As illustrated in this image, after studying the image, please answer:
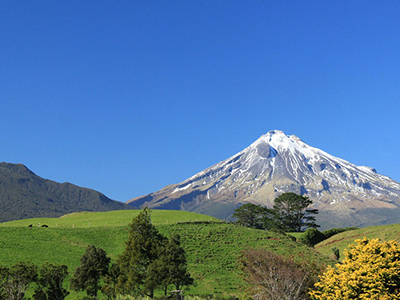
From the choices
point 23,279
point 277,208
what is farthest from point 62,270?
point 277,208

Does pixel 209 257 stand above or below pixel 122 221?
below

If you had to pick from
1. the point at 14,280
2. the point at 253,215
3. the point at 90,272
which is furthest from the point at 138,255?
the point at 253,215

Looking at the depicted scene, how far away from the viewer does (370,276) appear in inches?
996

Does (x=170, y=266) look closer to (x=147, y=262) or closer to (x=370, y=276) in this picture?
(x=147, y=262)

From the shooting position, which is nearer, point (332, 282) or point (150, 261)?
point (332, 282)

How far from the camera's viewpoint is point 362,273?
25.6m

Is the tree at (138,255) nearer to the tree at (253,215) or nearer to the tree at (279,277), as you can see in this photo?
the tree at (279,277)

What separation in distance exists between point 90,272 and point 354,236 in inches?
2362

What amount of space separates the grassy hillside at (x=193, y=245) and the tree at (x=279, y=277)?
9.81 m

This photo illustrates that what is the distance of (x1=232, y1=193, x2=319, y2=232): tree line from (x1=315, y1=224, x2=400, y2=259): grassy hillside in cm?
3418

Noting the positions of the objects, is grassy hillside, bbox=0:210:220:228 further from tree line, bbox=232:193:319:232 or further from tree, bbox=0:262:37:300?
tree, bbox=0:262:37:300

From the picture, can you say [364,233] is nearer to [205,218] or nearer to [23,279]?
[205,218]

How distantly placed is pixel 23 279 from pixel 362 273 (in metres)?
24.1

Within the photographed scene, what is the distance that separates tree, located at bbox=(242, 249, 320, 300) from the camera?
32.5 metres
